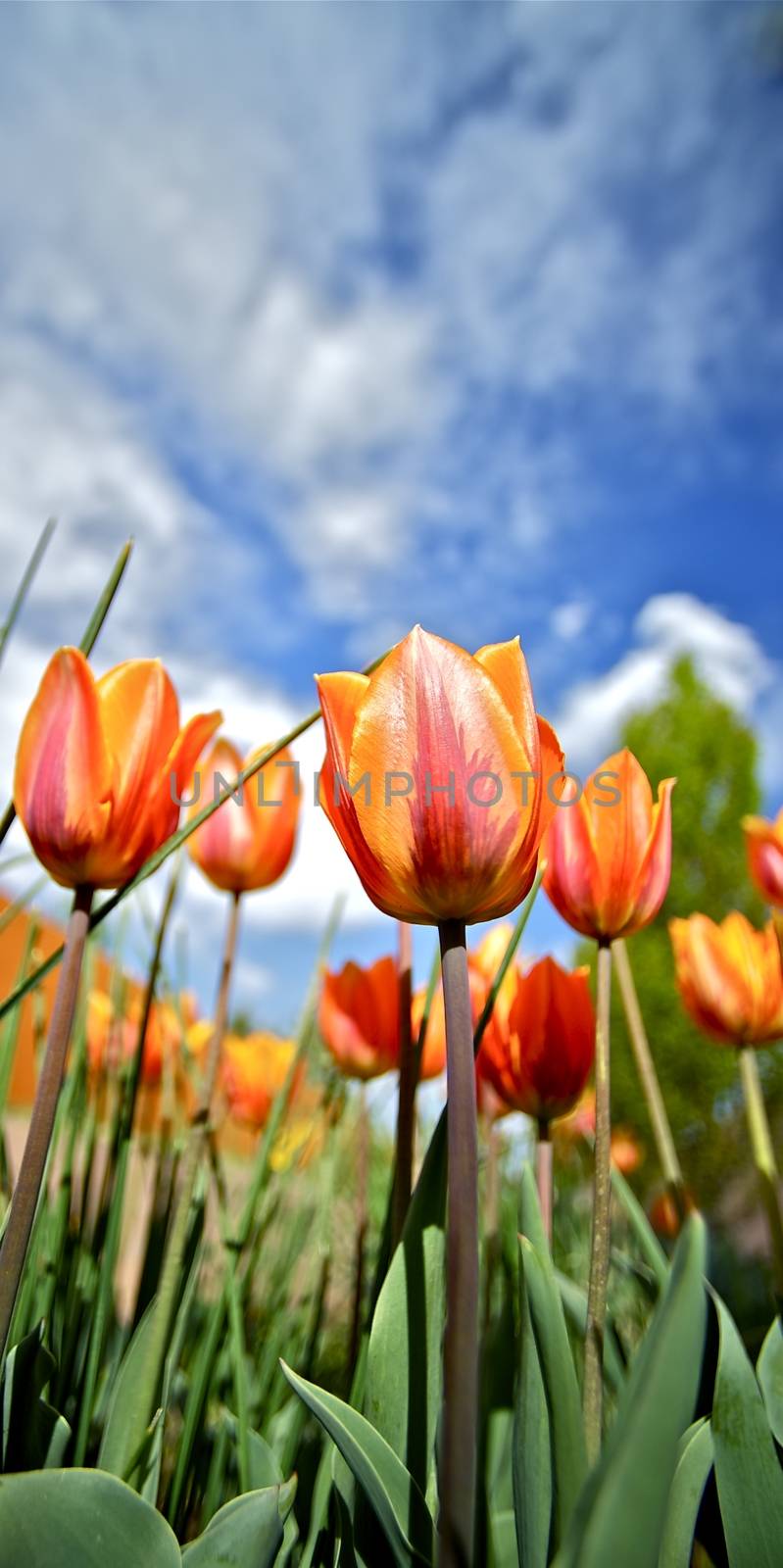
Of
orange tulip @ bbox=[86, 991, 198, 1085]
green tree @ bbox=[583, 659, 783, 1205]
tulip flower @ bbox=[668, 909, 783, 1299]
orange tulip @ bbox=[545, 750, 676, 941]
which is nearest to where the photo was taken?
orange tulip @ bbox=[545, 750, 676, 941]

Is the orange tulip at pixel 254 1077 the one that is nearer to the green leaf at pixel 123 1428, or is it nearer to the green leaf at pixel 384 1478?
the green leaf at pixel 123 1428

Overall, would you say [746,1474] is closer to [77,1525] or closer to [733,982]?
[77,1525]

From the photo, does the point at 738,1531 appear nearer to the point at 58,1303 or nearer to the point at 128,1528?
the point at 128,1528

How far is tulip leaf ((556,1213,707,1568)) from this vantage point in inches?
11.7

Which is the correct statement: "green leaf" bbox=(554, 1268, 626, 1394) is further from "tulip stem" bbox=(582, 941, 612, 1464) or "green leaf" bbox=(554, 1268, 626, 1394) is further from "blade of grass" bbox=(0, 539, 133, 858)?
"blade of grass" bbox=(0, 539, 133, 858)

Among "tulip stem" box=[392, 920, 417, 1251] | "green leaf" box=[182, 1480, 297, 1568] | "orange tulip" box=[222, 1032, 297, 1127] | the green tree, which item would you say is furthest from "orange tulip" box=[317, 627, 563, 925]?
the green tree

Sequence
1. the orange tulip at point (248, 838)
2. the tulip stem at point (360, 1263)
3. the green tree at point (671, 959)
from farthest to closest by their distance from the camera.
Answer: the green tree at point (671, 959), the orange tulip at point (248, 838), the tulip stem at point (360, 1263)

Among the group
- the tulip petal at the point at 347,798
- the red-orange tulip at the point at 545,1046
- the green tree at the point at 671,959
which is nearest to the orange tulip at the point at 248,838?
the red-orange tulip at the point at 545,1046

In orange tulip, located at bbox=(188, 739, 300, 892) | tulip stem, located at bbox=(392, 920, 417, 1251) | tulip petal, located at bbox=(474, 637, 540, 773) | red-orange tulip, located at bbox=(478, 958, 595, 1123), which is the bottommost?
tulip stem, located at bbox=(392, 920, 417, 1251)

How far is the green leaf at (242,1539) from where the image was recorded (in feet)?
1.45

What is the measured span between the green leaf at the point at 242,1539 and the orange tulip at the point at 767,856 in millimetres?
954

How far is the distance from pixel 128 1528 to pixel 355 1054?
0.68m

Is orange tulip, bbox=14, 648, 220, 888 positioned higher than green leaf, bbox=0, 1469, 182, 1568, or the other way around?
orange tulip, bbox=14, 648, 220, 888

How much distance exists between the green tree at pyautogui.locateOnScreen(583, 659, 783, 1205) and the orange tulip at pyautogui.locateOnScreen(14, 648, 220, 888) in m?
6.13
